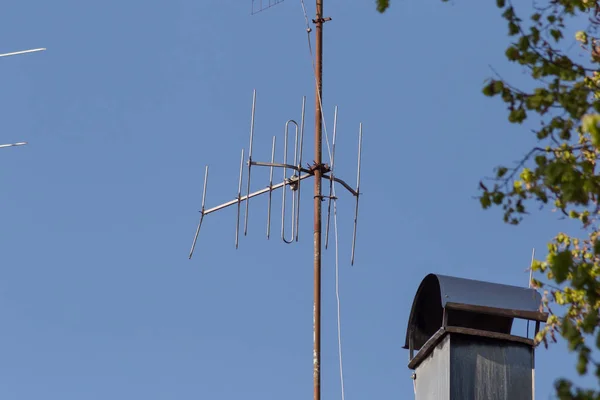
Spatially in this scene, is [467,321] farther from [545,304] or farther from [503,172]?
[503,172]

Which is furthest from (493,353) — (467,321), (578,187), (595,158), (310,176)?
(578,187)

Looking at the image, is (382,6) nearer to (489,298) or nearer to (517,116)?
(517,116)

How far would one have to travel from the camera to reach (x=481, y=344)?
1941cm

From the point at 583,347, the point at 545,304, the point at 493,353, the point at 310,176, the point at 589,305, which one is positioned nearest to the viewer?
the point at 583,347

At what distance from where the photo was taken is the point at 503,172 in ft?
43.1

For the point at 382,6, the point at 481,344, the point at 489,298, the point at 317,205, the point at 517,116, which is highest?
the point at 382,6

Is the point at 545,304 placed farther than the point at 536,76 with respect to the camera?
Yes

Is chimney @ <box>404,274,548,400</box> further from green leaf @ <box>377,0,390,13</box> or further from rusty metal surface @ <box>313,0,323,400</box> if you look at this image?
green leaf @ <box>377,0,390,13</box>

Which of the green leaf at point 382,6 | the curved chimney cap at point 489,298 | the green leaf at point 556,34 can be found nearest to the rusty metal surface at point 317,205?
the curved chimney cap at point 489,298

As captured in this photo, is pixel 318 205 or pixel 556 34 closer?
pixel 556 34

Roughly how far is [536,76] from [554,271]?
2055 mm

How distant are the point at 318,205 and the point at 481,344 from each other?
4.23 meters

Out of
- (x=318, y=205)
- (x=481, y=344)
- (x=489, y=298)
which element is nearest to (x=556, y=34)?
(x=489, y=298)

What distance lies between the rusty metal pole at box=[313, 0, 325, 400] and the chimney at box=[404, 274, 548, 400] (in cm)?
181
